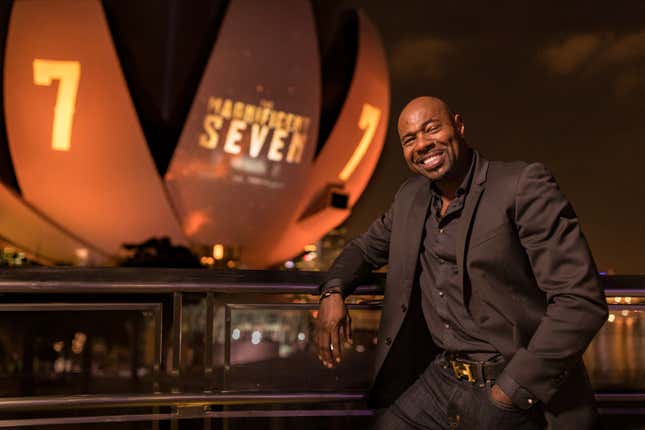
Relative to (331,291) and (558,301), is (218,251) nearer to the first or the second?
(331,291)

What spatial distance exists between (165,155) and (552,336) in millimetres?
11042

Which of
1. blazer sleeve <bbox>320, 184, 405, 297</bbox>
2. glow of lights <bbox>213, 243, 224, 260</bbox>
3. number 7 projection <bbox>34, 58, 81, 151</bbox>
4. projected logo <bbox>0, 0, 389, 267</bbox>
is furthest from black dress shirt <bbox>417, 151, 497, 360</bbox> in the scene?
glow of lights <bbox>213, 243, 224, 260</bbox>

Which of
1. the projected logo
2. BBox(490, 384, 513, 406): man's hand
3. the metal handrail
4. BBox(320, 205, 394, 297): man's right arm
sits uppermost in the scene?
the projected logo

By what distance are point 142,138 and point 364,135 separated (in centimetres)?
478

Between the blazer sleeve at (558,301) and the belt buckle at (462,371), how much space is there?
0.60ft

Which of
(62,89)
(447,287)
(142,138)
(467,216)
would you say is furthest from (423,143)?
(62,89)

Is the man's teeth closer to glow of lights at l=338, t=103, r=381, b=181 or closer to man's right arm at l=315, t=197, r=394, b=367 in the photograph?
man's right arm at l=315, t=197, r=394, b=367

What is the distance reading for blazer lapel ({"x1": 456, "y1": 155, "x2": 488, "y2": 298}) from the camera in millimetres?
1947

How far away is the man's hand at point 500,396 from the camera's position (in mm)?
1796

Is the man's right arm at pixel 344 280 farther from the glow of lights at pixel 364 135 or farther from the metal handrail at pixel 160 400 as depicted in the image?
the glow of lights at pixel 364 135

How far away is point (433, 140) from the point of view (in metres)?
2.04

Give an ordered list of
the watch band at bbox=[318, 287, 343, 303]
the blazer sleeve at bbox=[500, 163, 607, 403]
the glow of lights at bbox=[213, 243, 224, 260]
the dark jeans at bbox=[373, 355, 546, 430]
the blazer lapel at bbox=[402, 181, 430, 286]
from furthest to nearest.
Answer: the glow of lights at bbox=[213, 243, 224, 260]
the watch band at bbox=[318, 287, 343, 303]
the blazer lapel at bbox=[402, 181, 430, 286]
the dark jeans at bbox=[373, 355, 546, 430]
the blazer sleeve at bbox=[500, 163, 607, 403]

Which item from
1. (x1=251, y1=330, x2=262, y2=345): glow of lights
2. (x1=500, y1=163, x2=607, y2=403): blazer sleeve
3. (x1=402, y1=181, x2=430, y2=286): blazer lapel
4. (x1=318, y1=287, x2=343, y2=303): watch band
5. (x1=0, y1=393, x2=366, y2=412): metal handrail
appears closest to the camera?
(x1=500, y1=163, x2=607, y2=403): blazer sleeve

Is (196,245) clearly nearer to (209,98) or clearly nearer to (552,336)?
(209,98)
